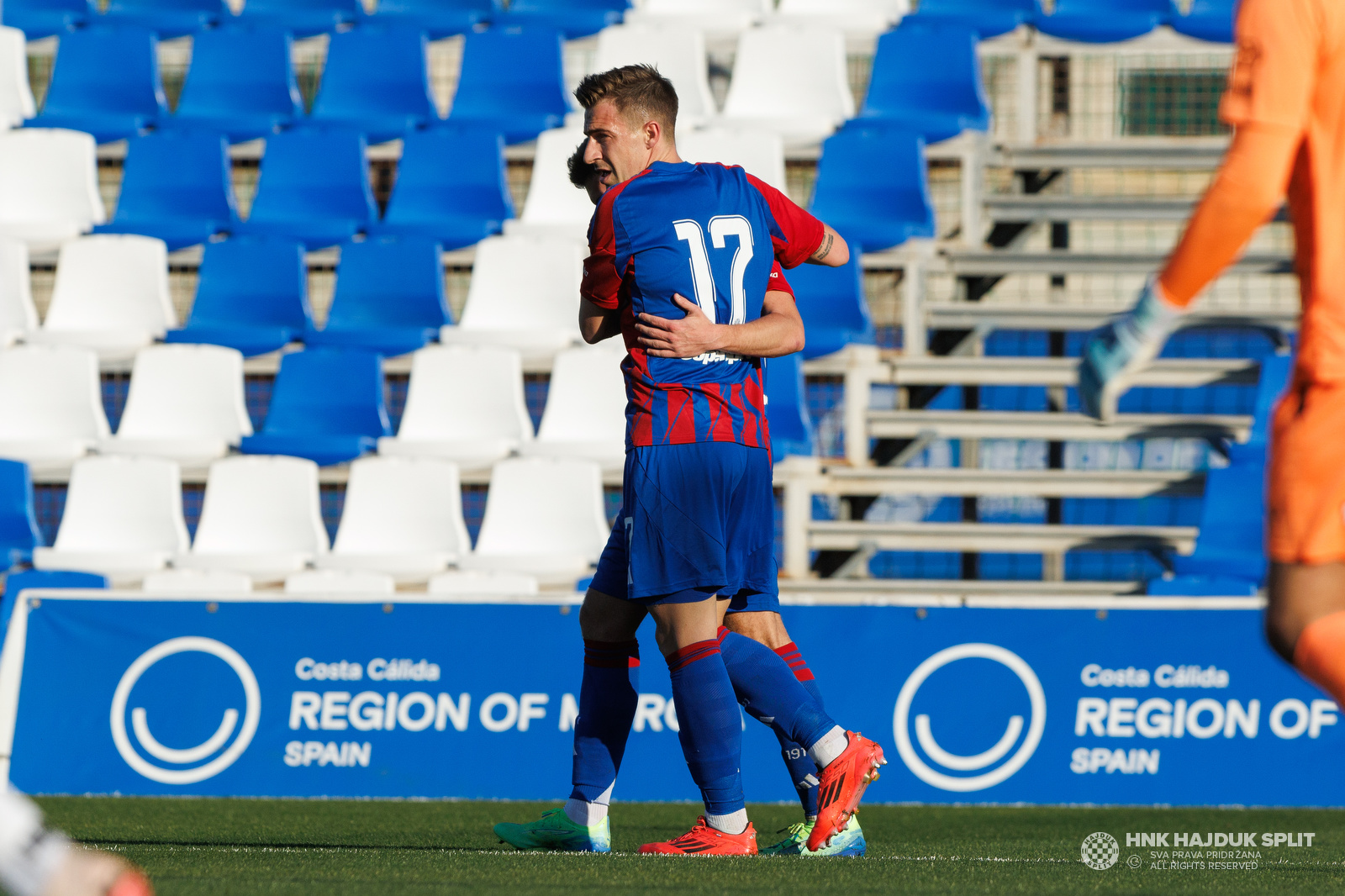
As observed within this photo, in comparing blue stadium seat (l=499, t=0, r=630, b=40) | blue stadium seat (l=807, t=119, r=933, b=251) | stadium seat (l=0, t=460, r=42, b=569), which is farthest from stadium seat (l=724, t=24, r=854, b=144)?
stadium seat (l=0, t=460, r=42, b=569)

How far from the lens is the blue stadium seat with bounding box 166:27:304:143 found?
10.6 m

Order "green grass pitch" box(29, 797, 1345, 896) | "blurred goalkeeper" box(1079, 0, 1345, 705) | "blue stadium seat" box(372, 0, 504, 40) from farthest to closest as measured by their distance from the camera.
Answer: "blue stadium seat" box(372, 0, 504, 40), "green grass pitch" box(29, 797, 1345, 896), "blurred goalkeeper" box(1079, 0, 1345, 705)

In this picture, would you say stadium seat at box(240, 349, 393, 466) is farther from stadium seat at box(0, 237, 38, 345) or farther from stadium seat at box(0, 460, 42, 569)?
stadium seat at box(0, 237, 38, 345)

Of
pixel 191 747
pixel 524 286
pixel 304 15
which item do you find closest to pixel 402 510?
pixel 524 286

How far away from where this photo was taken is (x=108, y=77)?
10820 millimetres

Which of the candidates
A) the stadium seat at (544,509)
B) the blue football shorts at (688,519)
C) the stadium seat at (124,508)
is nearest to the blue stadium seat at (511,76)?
the stadium seat at (544,509)

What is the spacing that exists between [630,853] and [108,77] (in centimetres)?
870

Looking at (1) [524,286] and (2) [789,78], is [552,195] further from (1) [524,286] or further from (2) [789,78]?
(2) [789,78]

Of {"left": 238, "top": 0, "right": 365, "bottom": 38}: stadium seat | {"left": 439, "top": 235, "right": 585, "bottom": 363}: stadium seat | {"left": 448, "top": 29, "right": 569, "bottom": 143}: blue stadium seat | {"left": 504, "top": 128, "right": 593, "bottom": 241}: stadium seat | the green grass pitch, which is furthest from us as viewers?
{"left": 238, "top": 0, "right": 365, "bottom": 38}: stadium seat

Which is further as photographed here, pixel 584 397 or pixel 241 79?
pixel 241 79

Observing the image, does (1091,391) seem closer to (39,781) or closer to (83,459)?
(39,781)

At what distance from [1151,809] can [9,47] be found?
29.1ft

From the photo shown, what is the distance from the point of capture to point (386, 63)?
10555mm

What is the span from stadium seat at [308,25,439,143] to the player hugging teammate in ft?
22.9
